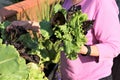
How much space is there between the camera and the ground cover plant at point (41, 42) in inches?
63.3

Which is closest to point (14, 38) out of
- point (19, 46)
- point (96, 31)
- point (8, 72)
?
point (19, 46)

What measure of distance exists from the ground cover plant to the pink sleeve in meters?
0.15

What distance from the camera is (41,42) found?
7.98ft

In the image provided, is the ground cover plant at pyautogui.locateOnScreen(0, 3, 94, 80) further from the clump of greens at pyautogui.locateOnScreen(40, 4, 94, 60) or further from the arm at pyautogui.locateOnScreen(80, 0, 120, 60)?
the arm at pyautogui.locateOnScreen(80, 0, 120, 60)

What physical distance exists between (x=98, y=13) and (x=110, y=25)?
103 millimetres

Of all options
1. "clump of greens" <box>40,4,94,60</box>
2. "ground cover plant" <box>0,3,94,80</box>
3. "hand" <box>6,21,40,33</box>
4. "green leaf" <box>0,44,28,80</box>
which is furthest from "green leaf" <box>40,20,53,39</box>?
"green leaf" <box>0,44,28,80</box>

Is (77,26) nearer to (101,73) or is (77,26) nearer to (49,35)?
(49,35)

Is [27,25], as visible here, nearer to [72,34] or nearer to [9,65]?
[72,34]

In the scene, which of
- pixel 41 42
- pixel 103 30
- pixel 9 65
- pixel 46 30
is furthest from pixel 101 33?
pixel 9 65

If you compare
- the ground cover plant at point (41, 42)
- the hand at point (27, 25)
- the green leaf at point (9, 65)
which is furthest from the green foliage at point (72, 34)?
the hand at point (27, 25)

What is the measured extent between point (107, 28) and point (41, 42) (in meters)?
0.51

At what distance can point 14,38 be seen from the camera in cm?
229

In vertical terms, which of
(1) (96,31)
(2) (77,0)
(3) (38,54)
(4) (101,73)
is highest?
(2) (77,0)

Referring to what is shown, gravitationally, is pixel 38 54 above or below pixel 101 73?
above
